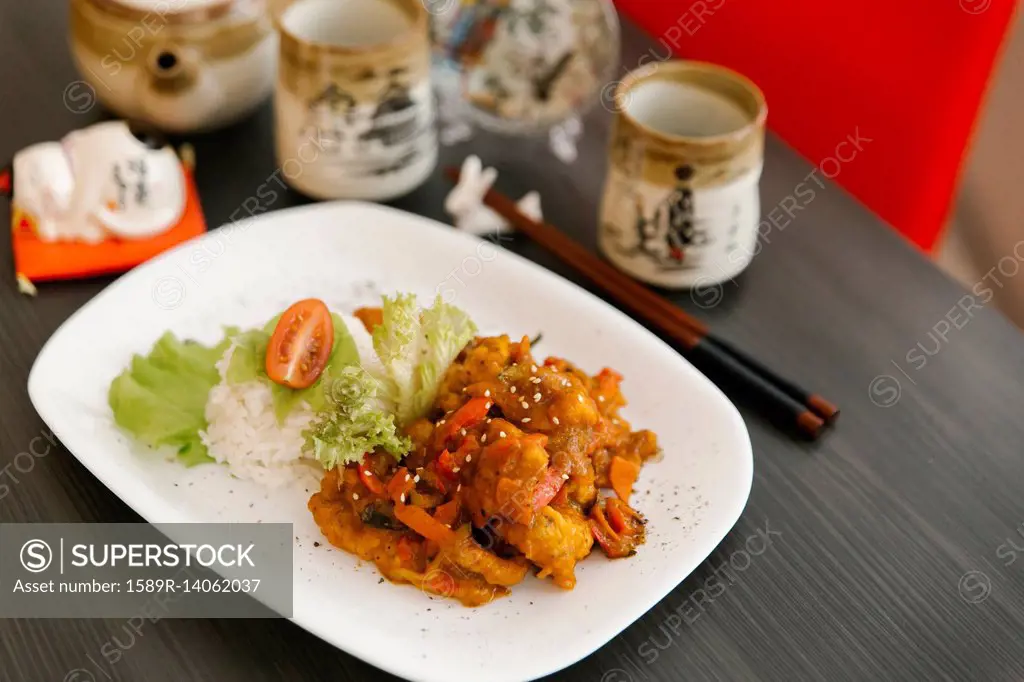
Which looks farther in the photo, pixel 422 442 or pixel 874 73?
pixel 874 73

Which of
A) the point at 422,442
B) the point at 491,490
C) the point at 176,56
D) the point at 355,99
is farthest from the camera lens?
the point at 176,56

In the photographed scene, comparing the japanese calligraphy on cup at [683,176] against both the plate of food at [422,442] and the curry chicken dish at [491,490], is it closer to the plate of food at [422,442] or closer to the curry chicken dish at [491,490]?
the plate of food at [422,442]

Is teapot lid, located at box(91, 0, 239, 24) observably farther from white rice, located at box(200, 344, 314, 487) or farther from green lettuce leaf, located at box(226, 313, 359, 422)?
white rice, located at box(200, 344, 314, 487)

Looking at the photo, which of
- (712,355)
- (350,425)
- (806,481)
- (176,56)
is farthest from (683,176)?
(176,56)

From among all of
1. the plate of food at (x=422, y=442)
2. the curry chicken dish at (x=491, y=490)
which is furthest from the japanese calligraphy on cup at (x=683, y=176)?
the curry chicken dish at (x=491, y=490)

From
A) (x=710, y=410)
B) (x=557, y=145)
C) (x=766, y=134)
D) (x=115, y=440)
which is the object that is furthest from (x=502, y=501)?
(x=766, y=134)

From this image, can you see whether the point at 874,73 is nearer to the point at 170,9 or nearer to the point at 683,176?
the point at 683,176
